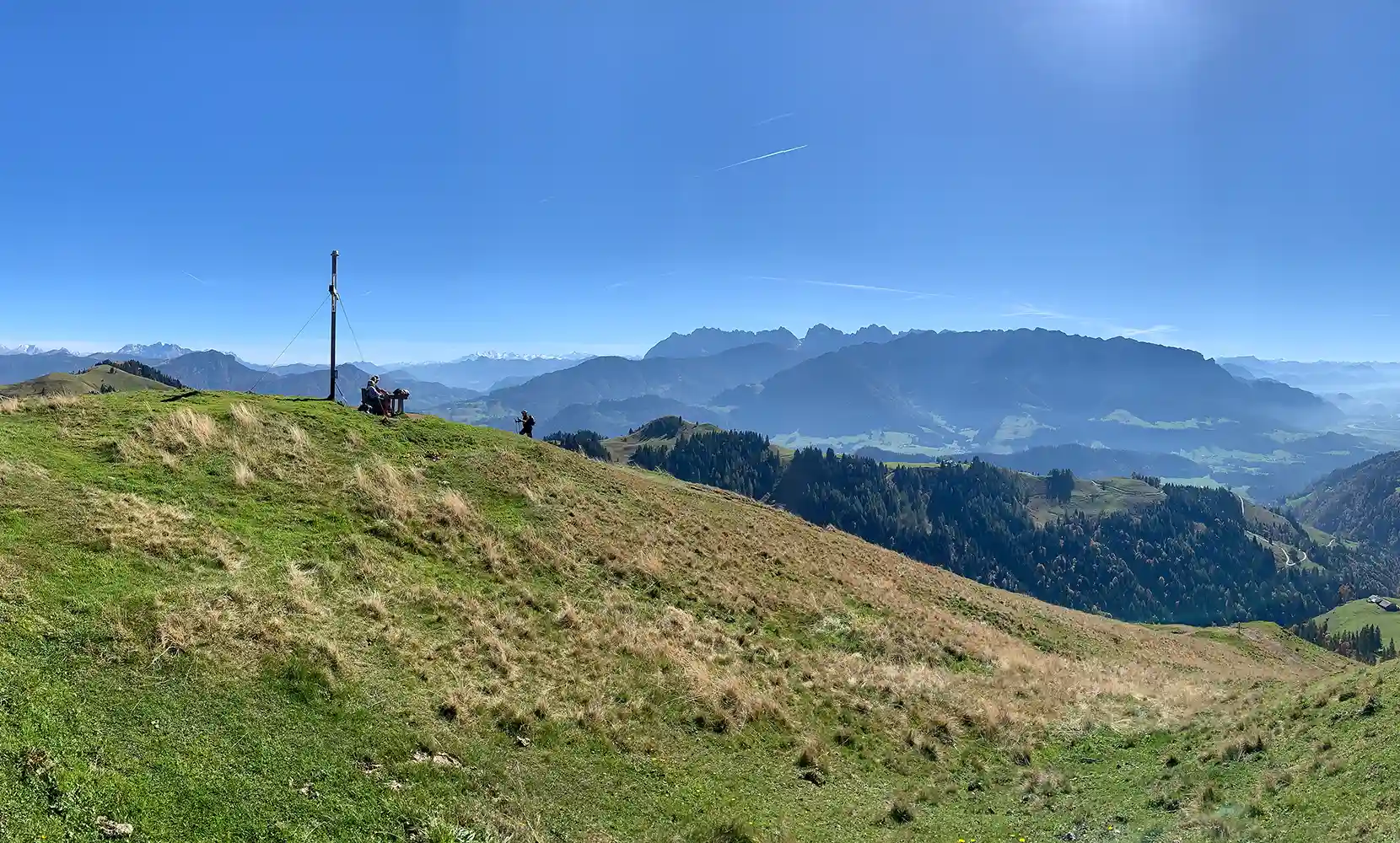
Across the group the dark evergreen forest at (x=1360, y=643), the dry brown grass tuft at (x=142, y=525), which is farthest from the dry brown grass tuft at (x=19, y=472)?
the dark evergreen forest at (x=1360, y=643)

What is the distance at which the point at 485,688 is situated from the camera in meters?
16.3

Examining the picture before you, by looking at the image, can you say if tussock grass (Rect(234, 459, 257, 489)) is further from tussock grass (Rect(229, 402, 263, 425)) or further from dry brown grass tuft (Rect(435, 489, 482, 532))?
dry brown grass tuft (Rect(435, 489, 482, 532))

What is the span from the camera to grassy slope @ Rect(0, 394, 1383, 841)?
11.3m

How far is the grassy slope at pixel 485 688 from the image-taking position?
1130 centimetres

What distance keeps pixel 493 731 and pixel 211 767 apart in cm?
542

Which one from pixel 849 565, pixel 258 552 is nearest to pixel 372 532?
pixel 258 552

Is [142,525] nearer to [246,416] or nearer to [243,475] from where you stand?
[243,475]

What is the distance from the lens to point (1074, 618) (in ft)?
160

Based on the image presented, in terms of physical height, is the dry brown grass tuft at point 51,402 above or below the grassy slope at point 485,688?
above

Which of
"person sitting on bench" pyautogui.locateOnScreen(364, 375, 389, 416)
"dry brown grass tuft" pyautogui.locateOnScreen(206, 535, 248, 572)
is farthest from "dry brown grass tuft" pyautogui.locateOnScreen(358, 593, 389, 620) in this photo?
"person sitting on bench" pyautogui.locateOnScreen(364, 375, 389, 416)

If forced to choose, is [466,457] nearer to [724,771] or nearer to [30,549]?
[30,549]

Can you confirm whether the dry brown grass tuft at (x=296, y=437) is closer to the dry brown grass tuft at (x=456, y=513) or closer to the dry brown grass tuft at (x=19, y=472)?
the dry brown grass tuft at (x=456, y=513)

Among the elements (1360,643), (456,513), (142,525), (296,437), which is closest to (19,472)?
(142,525)

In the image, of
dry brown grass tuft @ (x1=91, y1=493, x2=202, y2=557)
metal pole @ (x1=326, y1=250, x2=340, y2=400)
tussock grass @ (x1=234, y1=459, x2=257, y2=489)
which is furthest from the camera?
metal pole @ (x1=326, y1=250, x2=340, y2=400)
